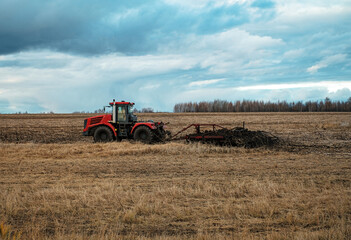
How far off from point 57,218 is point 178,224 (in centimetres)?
258

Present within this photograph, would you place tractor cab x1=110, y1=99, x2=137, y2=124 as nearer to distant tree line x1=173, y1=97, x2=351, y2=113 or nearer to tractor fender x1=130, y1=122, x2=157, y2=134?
tractor fender x1=130, y1=122, x2=157, y2=134

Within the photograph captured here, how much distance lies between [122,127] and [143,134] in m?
1.61

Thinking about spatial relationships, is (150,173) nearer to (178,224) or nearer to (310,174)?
(178,224)

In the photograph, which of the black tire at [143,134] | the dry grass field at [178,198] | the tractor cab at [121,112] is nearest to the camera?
the dry grass field at [178,198]

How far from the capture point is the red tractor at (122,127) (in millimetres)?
18453

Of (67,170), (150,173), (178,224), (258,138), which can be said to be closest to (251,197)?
(178,224)

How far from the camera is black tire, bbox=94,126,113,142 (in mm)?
19125

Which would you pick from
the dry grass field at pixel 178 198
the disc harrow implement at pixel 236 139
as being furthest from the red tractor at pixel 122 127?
the dry grass field at pixel 178 198

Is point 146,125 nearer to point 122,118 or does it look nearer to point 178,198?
point 122,118

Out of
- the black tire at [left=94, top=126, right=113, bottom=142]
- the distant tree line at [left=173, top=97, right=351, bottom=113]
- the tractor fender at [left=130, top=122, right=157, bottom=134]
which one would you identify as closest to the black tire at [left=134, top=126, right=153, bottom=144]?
the tractor fender at [left=130, top=122, right=157, bottom=134]

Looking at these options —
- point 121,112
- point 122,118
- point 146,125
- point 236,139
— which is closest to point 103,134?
point 122,118

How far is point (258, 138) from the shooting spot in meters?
16.7

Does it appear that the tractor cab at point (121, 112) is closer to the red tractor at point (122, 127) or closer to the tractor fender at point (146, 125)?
the red tractor at point (122, 127)

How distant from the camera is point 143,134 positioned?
18469 mm
